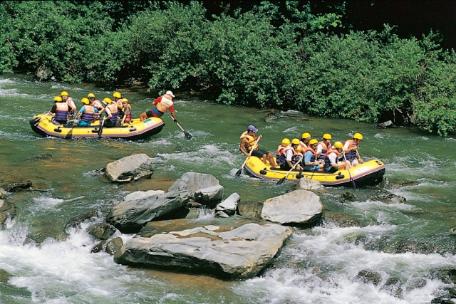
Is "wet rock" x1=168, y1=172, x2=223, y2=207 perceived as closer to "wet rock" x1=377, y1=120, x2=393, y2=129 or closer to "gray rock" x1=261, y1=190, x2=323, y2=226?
"gray rock" x1=261, y1=190, x2=323, y2=226

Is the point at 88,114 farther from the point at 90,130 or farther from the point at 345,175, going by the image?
the point at 345,175

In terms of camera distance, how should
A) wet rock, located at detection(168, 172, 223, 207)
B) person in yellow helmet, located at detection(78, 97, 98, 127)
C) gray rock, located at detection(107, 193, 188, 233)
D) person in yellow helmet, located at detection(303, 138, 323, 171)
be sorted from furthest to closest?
person in yellow helmet, located at detection(78, 97, 98, 127) < person in yellow helmet, located at detection(303, 138, 323, 171) < wet rock, located at detection(168, 172, 223, 207) < gray rock, located at detection(107, 193, 188, 233)

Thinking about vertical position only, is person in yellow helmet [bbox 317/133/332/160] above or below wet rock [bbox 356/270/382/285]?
above

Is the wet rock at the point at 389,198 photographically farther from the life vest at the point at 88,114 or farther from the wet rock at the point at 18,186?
the life vest at the point at 88,114

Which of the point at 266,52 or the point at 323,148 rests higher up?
the point at 266,52

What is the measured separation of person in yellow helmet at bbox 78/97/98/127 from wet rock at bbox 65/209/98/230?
598cm

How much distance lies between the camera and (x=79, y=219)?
1152 centimetres

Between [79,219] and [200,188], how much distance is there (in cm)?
233

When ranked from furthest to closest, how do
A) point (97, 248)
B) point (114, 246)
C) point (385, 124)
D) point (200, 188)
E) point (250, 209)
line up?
point (385, 124) < point (200, 188) < point (250, 209) < point (97, 248) < point (114, 246)

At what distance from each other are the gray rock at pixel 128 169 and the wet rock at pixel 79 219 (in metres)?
1.76

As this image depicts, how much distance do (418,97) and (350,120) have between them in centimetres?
205

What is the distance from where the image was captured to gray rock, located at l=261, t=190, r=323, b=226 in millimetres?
11516

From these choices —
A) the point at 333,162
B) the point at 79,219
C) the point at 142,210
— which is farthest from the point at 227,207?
the point at 333,162

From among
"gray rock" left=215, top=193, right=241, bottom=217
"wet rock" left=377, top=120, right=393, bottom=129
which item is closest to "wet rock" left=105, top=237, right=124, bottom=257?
"gray rock" left=215, top=193, right=241, bottom=217
